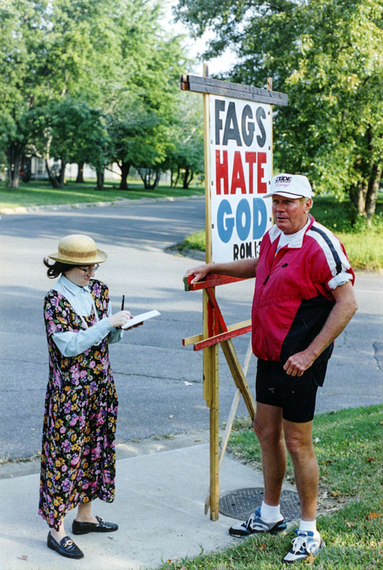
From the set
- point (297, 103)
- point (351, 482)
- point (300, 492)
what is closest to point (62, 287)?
point (300, 492)

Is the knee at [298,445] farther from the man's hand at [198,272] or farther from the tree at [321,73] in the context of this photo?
the tree at [321,73]

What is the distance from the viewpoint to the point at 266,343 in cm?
332

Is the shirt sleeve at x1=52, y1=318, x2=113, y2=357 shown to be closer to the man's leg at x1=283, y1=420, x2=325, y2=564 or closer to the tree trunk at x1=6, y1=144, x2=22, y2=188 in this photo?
the man's leg at x1=283, y1=420, x2=325, y2=564

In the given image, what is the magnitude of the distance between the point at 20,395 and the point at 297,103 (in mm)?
12177

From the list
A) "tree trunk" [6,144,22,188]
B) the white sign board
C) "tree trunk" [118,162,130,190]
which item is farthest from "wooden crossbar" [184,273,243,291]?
"tree trunk" [118,162,130,190]

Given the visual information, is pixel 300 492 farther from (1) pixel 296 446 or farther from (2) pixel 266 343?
(2) pixel 266 343

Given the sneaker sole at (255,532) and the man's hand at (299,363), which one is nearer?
the man's hand at (299,363)

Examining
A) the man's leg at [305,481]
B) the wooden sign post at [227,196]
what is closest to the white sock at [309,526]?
the man's leg at [305,481]

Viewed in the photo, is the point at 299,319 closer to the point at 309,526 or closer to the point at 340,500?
the point at 309,526

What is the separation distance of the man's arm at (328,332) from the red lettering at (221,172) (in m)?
1.10

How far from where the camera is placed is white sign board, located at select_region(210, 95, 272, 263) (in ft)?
12.7

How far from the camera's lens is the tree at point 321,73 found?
14914mm

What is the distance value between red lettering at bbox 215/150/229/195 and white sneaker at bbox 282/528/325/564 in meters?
2.02

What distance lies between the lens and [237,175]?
4082 mm
